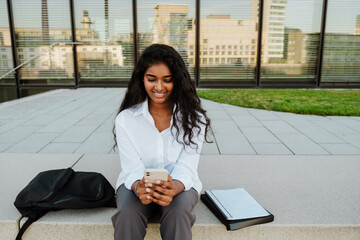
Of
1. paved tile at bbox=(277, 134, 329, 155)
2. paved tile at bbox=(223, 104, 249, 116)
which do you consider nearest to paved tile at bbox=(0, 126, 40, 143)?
paved tile at bbox=(223, 104, 249, 116)

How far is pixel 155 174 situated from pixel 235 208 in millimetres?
808

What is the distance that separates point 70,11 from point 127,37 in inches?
78.6

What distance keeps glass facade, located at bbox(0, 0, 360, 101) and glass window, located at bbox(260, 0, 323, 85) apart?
0.10 ft

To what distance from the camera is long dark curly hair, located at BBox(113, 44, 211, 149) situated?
85.6 inches

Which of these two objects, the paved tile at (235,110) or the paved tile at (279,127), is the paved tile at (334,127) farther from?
the paved tile at (235,110)

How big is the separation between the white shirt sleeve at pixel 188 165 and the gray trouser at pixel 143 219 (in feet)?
0.48

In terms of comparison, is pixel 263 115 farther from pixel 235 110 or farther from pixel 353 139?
pixel 353 139

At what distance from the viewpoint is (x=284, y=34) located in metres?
10.1

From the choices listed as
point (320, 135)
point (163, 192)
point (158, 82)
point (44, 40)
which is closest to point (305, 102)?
point (320, 135)

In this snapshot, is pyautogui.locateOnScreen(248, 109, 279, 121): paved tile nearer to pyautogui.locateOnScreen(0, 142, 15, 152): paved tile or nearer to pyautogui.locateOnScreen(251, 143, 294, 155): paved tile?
pyautogui.locateOnScreen(251, 143, 294, 155): paved tile

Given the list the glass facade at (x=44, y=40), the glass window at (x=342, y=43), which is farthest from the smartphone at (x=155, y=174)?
the glass window at (x=342, y=43)

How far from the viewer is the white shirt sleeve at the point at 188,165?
2.10m

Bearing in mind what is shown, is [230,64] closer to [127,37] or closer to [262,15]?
[262,15]

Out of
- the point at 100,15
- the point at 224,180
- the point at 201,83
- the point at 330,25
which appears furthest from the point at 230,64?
the point at 224,180
